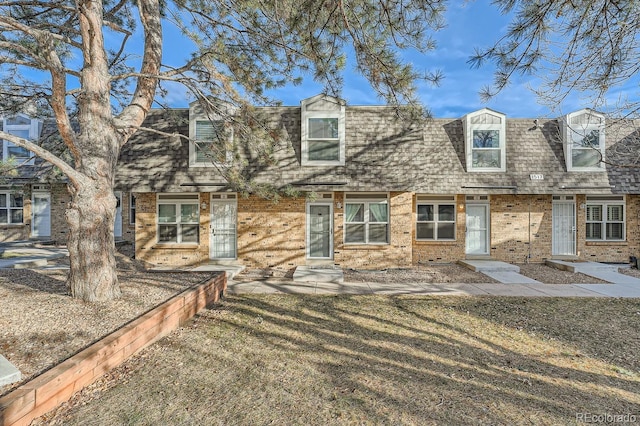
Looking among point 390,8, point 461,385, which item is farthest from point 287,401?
point 390,8

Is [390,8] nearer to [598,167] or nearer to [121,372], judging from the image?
[121,372]

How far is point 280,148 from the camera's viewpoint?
32.0ft

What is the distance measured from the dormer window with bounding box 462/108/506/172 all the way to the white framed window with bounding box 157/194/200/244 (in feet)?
32.6

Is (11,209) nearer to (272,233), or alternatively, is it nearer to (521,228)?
(272,233)

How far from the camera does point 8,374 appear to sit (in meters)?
2.83

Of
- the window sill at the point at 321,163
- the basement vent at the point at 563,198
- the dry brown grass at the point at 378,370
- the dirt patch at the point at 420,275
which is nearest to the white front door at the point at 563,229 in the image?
the basement vent at the point at 563,198

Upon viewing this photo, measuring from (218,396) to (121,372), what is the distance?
132 centimetres

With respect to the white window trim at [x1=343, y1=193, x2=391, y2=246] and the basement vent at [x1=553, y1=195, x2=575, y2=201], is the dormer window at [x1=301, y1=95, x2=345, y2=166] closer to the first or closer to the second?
the white window trim at [x1=343, y1=193, x2=391, y2=246]

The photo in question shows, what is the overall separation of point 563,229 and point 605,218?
5.32 feet

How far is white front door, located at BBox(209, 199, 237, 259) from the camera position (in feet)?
33.4

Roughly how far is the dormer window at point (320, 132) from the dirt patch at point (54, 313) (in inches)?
207

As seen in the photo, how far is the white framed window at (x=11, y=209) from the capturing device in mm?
13953

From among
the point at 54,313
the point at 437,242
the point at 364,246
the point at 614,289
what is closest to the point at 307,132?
the point at 364,246

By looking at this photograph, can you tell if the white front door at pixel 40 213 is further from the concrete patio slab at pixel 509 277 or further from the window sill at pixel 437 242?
the concrete patio slab at pixel 509 277
